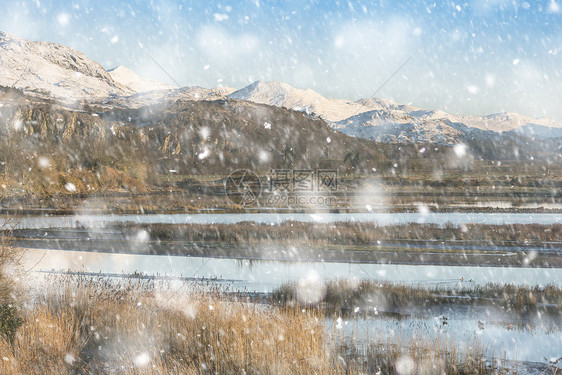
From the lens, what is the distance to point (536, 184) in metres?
56.8

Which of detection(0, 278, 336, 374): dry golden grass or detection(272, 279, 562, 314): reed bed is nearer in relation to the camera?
detection(0, 278, 336, 374): dry golden grass

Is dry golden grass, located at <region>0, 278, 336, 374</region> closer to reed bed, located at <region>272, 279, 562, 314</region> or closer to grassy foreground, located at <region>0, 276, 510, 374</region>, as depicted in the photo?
grassy foreground, located at <region>0, 276, 510, 374</region>

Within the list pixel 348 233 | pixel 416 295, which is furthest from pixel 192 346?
pixel 348 233

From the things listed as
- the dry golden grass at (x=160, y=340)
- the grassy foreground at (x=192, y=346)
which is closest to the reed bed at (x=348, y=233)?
the dry golden grass at (x=160, y=340)

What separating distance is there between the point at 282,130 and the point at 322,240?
11980 cm

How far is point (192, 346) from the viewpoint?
6.46 metres

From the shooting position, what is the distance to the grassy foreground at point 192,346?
5789 mm

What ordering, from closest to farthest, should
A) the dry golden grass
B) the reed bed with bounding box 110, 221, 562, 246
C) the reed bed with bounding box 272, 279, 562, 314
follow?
the dry golden grass
the reed bed with bounding box 272, 279, 562, 314
the reed bed with bounding box 110, 221, 562, 246

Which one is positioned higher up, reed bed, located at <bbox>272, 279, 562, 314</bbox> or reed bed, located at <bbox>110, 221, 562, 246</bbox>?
reed bed, located at <bbox>110, 221, 562, 246</bbox>

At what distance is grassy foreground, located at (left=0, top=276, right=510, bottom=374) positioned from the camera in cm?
579

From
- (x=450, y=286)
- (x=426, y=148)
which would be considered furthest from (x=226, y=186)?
(x=426, y=148)

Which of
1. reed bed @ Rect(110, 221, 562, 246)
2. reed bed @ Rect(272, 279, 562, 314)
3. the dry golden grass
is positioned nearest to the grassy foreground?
the dry golden grass

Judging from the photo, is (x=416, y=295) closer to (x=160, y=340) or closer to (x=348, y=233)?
(x=160, y=340)

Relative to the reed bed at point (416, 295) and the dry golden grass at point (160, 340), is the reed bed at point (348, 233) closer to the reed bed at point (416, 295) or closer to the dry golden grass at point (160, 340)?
the reed bed at point (416, 295)
